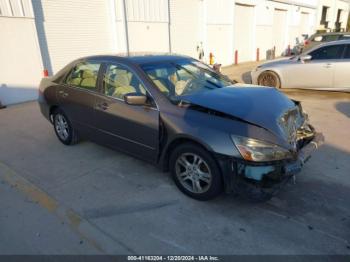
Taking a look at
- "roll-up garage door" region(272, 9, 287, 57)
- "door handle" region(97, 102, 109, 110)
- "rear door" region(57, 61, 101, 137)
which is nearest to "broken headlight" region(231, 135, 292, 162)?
"door handle" region(97, 102, 109, 110)

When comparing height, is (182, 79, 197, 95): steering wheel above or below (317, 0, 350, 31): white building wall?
below

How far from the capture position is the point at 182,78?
12.6 feet

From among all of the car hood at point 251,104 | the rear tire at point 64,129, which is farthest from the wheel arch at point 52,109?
the car hood at point 251,104

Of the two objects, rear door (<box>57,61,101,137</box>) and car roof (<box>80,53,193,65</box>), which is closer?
car roof (<box>80,53,193,65</box>)

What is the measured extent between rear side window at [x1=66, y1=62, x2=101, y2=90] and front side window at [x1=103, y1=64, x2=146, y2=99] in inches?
10.7

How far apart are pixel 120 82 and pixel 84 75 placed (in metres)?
0.91

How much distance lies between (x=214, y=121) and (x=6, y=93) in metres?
Answer: 7.31

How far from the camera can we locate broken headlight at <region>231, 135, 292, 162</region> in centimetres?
273

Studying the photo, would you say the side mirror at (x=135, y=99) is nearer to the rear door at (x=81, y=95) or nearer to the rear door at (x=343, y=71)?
the rear door at (x=81, y=95)

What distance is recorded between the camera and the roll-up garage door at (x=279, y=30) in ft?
68.5

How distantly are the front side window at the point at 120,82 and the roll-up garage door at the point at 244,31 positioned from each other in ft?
47.2

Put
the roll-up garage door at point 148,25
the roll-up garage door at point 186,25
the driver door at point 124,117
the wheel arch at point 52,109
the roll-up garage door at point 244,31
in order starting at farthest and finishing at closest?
the roll-up garage door at point 244,31 → the roll-up garage door at point 186,25 → the roll-up garage door at point 148,25 → the wheel arch at point 52,109 → the driver door at point 124,117

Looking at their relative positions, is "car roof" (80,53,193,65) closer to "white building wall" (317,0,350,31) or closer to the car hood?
the car hood

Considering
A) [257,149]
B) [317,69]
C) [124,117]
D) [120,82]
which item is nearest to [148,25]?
[317,69]
